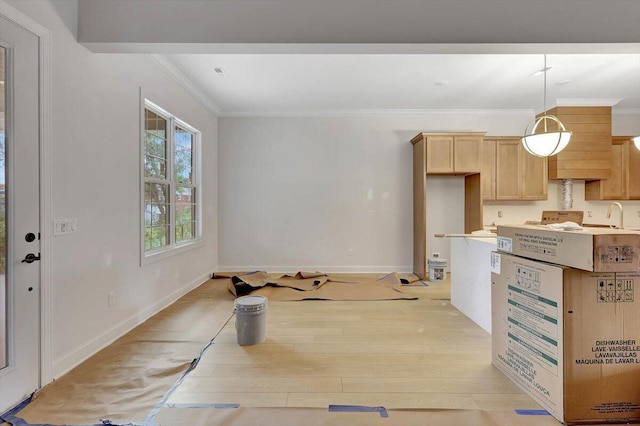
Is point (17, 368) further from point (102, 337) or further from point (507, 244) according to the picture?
point (507, 244)

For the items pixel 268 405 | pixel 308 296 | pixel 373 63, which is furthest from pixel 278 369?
pixel 373 63

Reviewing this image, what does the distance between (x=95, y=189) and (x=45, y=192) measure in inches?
20.4

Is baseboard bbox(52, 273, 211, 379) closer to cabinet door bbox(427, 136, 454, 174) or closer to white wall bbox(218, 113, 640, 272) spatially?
white wall bbox(218, 113, 640, 272)

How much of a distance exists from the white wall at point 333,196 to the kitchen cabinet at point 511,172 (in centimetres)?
40

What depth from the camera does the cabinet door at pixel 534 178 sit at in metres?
5.25

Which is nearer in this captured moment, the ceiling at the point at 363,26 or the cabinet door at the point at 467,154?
the ceiling at the point at 363,26

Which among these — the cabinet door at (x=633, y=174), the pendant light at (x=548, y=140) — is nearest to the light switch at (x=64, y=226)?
the pendant light at (x=548, y=140)

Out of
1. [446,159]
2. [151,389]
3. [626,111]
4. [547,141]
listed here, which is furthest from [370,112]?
[151,389]

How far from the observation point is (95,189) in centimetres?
260

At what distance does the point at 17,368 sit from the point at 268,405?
5.20 feet

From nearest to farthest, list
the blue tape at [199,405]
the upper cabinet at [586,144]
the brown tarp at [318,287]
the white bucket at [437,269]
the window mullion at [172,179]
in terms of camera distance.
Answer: the blue tape at [199,405] < the window mullion at [172,179] < the brown tarp at [318,287] < the white bucket at [437,269] < the upper cabinet at [586,144]

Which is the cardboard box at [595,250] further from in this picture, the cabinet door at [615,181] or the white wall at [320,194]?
the cabinet door at [615,181]

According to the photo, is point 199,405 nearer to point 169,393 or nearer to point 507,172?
point 169,393

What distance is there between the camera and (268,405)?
1.89m
